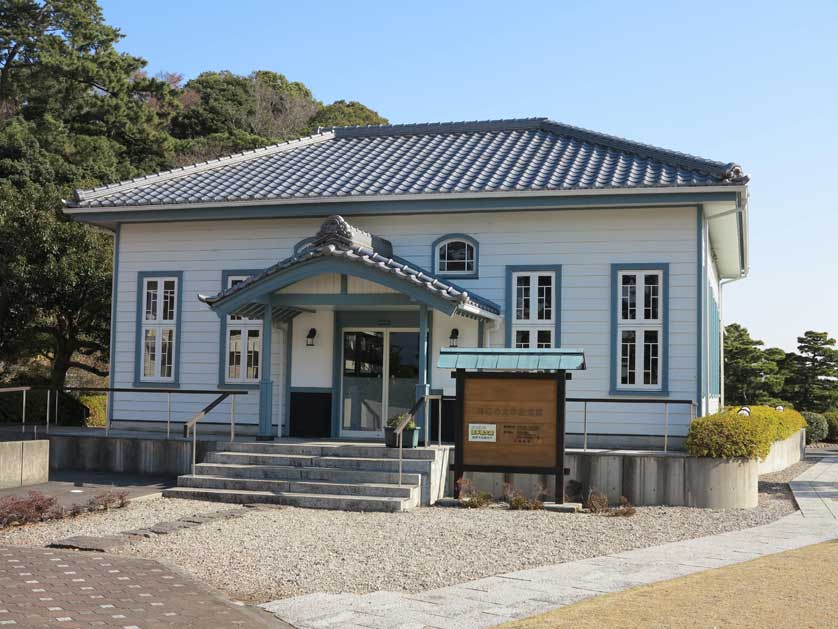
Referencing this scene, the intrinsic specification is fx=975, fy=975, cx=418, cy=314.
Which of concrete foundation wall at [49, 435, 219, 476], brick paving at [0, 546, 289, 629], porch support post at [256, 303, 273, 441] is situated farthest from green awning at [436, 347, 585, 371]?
brick paving at [0, 546, 289, 629]

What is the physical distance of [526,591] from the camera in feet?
27.2

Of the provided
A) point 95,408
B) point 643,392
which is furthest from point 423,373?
point 95,408

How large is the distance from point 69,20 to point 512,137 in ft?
99.8

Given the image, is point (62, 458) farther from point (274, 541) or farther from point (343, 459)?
point (274, 541)

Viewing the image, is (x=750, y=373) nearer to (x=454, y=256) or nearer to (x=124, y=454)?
(x=454, y=256)

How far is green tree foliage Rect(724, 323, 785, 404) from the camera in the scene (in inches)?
1331

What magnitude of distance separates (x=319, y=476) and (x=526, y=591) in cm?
683

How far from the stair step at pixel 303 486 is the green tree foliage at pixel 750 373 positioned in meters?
22.9

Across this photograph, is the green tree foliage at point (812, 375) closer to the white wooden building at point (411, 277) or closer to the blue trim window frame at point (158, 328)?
the white wooden building at point (411, 277)

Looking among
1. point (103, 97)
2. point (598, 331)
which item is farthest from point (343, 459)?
point (103, 97)

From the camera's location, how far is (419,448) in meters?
14.8

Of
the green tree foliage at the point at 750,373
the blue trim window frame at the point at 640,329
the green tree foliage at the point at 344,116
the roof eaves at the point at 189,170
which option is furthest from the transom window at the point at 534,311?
the green tree foliage at the point at 344,116

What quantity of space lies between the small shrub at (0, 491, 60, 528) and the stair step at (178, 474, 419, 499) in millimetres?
2688

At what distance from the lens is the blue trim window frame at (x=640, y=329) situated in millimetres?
16578
